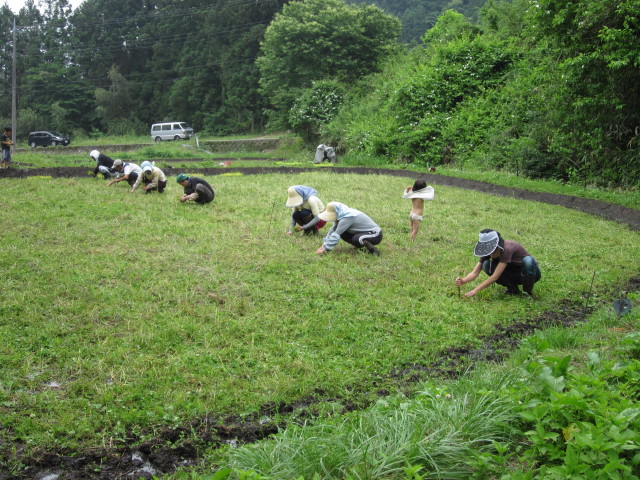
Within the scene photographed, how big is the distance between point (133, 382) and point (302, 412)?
1.49m

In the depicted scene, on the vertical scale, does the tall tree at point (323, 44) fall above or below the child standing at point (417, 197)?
above

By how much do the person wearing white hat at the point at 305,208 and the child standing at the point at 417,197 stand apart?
1.61 m

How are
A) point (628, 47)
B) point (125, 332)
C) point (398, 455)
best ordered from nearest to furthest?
1. point (398, 455)
2. point (125, 332)
3. point (628, 47)

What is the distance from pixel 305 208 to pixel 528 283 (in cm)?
441

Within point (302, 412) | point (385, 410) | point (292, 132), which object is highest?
point (292, 132)

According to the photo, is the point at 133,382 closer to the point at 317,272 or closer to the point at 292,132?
the point at 317,272

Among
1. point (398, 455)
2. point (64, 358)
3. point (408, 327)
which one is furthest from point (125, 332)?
point (398, 455)

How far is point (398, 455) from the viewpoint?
3.01 m

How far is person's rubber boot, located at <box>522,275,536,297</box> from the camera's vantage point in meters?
6.98

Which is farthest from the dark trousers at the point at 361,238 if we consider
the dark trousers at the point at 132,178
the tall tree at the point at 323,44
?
the tall tree at the point at 323,44

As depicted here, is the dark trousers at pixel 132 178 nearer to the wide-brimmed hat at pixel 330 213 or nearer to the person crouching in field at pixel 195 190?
the person crouching in field at pixel 195 190

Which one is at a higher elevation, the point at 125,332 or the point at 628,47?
the point at 628,47

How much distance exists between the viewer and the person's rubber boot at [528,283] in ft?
22.9

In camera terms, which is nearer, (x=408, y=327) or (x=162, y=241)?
(x=408, y=327)
